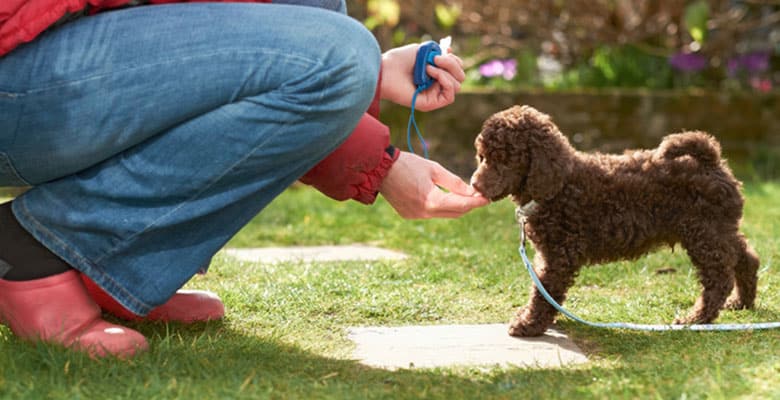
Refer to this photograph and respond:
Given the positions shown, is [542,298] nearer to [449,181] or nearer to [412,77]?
[449,181]

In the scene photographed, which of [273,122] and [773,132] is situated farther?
[773,132]

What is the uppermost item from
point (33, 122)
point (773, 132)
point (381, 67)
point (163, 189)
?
point (381, 67)

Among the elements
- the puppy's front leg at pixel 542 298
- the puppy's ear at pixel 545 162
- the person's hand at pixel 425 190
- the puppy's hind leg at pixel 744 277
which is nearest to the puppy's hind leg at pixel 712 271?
the puppy's hind leg at pixel 744 277

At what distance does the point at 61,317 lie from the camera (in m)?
2.36

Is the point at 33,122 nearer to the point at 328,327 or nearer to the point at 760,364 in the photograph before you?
the point at 328,327

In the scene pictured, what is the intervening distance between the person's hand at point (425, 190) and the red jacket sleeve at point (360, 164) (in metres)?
0.04

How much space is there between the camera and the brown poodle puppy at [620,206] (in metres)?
2.73

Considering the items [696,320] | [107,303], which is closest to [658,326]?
[696,320]

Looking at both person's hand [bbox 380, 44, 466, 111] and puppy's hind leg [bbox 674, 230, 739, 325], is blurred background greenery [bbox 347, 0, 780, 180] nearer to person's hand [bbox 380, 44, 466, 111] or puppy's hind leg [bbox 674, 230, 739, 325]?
person's hand [bbox 380, 44, 466, 111]

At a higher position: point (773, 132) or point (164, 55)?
point (164, 55)

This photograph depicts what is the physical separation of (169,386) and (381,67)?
1.16 metres

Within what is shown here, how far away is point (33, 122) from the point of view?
7.23 ft

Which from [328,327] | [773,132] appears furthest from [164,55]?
[773,132]

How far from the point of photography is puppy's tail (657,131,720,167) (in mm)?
2816
